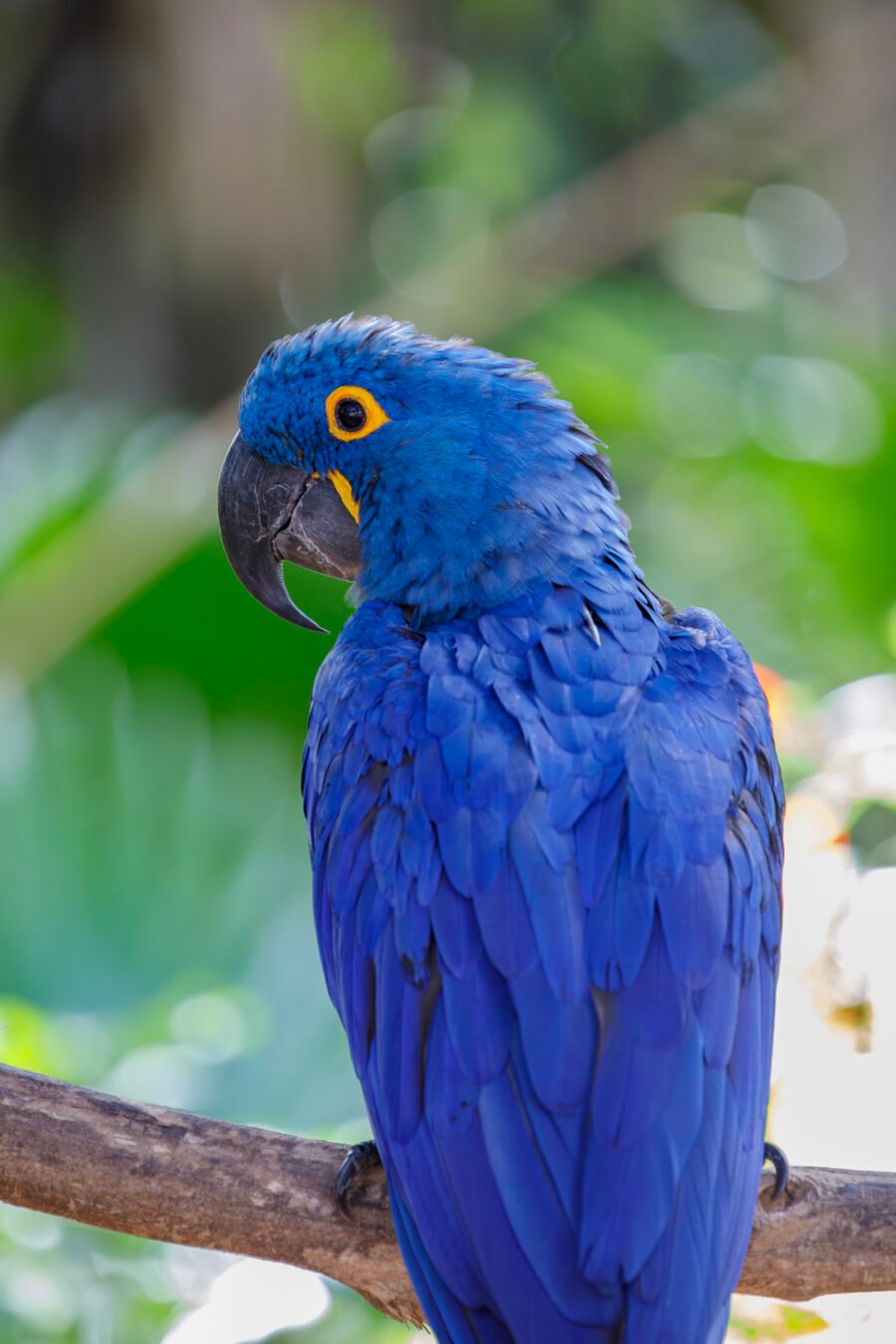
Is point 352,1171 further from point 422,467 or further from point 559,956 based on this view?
point 422,467

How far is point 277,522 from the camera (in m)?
1.75

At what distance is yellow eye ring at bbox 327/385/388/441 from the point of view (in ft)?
5.34

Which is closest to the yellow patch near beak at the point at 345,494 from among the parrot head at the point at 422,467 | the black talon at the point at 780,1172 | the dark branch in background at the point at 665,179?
the parrot head at the point at 422,467

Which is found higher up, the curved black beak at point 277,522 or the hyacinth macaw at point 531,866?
the curved black beak at point 277,522

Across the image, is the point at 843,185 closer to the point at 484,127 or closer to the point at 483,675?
the point at 484,127

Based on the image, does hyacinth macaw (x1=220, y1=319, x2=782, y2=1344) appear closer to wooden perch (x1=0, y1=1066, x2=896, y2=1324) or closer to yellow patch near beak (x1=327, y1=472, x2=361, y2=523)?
yellow patch near beak (x1=327, y1=472, x2=361, y2=523)

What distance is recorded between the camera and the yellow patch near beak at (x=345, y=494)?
1.68 m

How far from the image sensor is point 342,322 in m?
1.67

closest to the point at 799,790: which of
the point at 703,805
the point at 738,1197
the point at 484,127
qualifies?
the point at 703,805

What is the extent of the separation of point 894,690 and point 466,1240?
1.00m

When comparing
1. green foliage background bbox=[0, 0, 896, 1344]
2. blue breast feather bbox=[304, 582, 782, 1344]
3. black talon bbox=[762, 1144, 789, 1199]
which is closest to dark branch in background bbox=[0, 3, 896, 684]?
green foliage background bbox=[0, 0, 896, 1344]

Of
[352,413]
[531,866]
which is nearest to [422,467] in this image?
[352,413]

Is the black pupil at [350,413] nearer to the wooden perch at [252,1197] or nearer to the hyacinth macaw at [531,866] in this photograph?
the hyacinth macaw at [531,866]

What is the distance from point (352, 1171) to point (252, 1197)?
10cm
